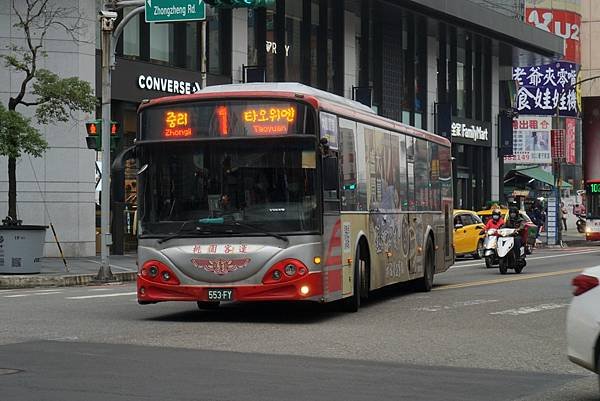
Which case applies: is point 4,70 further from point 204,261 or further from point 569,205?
point 569,205

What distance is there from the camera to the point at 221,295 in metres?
15.4

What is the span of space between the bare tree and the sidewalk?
1.82 m

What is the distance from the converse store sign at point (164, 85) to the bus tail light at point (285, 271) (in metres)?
21.5

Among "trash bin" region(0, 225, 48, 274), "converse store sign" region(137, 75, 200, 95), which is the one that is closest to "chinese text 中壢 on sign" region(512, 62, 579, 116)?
"converse store sign" region(137, 75, 200, 95)

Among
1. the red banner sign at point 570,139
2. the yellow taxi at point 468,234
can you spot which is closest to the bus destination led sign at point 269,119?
the yellow taxi at point 468,234

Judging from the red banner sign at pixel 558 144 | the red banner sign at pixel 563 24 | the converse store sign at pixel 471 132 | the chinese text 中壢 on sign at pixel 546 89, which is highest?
the red banner sign at pixel 563 24

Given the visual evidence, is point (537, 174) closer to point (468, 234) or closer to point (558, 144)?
point (558, 144)

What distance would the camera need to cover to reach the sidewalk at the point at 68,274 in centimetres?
2580

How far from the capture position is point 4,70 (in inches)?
1291

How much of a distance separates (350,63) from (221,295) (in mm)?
34484

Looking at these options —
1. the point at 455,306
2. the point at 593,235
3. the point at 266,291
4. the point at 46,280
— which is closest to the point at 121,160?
the point at 266,291

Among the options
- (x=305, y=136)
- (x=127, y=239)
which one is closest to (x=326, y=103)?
(x=305, y=136)

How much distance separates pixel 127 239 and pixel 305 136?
2220cm

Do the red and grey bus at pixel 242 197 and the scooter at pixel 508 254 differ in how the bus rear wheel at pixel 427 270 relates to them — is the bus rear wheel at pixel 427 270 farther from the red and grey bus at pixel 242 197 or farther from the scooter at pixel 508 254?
the scooter at pixel 508 254
